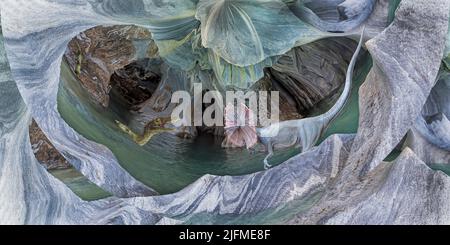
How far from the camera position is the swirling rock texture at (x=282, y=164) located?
870mm

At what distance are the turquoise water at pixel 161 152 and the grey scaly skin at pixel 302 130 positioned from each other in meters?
0.01

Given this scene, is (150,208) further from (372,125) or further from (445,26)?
(445,26)

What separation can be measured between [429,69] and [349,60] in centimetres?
17

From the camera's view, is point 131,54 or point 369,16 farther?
point 131,54

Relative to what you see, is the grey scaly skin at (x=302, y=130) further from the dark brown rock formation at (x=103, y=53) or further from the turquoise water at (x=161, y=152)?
the dark brown rock formation at (x=103, y=53)

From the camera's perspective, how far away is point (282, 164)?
979 mm

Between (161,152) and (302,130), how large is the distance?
0.26m

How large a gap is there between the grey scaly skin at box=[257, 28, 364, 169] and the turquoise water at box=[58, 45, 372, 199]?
0.05ft

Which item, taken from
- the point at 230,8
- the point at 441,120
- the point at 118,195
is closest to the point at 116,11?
the point at 230,8

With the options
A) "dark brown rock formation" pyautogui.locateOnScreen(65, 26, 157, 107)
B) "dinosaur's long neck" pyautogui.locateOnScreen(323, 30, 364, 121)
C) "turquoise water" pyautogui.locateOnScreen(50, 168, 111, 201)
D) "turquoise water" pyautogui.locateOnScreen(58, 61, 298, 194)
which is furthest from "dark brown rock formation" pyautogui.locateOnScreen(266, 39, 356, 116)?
"turquoise water" pyautogui.locateOnScreen(50, 168, 111, 201)

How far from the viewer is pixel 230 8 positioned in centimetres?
95
